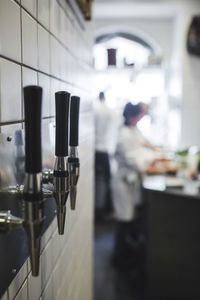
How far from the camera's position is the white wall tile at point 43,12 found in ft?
2.33

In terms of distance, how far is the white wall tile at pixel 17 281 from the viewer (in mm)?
562

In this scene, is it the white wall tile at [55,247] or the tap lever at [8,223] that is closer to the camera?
the tap lever at [8,223]

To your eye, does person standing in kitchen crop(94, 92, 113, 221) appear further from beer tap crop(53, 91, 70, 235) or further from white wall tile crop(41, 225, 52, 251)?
beer tap crop(53, 91, 70, 235)

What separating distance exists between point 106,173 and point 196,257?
158 centimetres

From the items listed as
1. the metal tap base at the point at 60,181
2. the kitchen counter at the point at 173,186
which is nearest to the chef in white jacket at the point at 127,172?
the kitchen counter at the point at 173,186

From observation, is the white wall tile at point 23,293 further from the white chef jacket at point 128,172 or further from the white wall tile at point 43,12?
the white chef jacket at point 128,172

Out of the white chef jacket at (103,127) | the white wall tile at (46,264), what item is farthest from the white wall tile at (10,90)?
the white chef jacket at (103,127)

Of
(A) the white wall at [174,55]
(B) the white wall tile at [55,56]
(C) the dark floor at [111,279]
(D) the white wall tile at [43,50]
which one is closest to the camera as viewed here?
(D) the white wall tile at [43,50]

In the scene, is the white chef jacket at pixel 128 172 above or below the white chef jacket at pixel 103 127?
below

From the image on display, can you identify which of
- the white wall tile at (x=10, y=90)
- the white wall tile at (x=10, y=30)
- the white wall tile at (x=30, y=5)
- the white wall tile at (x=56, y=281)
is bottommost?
the white wall tile at (x=56, y=281)

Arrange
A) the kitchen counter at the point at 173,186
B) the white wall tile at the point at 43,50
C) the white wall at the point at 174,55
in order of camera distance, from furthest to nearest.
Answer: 1. the white wall at the point at 174,55
2. the kitchen counter at the point at 173,186
3. the white wall tile at the point at 43,50

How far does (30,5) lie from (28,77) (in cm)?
13

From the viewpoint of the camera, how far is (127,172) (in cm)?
311

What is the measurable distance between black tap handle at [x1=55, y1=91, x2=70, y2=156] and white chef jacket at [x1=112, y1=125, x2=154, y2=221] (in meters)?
2.48
